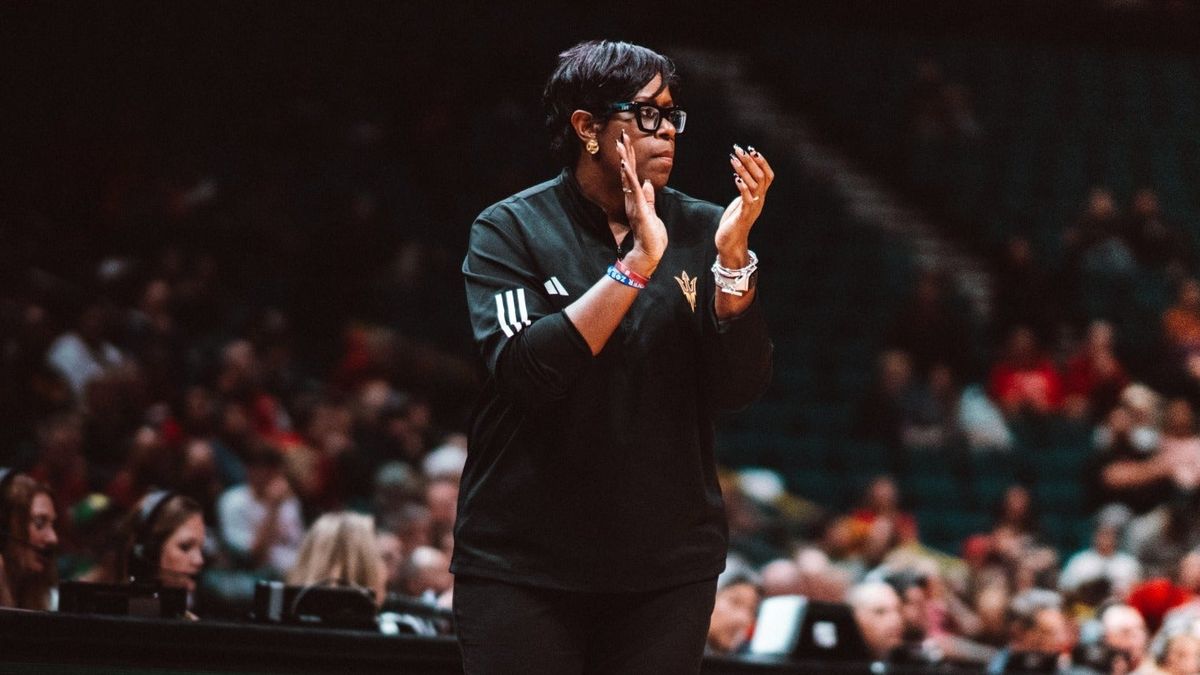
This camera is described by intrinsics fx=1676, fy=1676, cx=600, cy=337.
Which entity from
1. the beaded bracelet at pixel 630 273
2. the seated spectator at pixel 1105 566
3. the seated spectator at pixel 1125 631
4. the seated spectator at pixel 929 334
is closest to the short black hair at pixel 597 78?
the beaded bracelet at pixel 630 273

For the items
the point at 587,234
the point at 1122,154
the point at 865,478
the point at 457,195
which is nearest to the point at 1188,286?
the point at 1122,154

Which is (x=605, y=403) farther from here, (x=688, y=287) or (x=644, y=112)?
(x=644, y=112)

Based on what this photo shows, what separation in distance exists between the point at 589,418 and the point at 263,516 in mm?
5252

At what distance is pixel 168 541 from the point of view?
4.95 m

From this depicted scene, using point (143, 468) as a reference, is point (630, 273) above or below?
above

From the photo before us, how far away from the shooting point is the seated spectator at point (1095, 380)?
11.0 meters

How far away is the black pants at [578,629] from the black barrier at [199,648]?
63.7 inches

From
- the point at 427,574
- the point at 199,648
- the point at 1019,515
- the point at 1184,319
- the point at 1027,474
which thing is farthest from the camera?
the point at 1184,319

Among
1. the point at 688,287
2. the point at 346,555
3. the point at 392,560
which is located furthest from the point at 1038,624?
the point at 688,287

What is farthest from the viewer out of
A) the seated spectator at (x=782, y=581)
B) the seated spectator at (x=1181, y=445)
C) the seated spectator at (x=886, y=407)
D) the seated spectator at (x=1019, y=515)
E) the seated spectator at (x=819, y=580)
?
the seated spectator at (x=886, y=407)

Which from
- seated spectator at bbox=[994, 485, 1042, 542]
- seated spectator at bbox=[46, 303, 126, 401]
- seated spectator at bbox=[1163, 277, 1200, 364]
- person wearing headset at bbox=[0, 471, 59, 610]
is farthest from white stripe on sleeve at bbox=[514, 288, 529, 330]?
seated spectator at bbox=[1163, 277, 1200, 364]

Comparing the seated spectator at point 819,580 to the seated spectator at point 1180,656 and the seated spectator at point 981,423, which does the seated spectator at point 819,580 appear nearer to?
the seated spectator at point 1180,656

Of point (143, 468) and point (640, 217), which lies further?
point (143, 468)

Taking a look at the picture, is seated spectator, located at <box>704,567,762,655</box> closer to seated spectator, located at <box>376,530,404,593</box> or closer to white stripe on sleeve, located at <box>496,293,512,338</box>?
seated spectator, located at <box>376,530,404,593</box>
